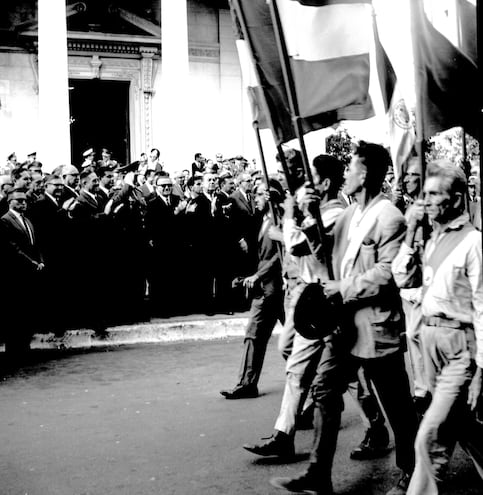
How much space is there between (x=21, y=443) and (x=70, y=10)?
1916 centimetres

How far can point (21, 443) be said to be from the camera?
6.07 metres

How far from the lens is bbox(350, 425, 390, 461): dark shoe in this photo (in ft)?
18.1

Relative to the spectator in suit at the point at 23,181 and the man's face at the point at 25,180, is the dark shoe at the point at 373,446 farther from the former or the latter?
the man's face at the point at 25,180

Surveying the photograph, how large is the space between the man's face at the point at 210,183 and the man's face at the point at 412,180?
237 inches

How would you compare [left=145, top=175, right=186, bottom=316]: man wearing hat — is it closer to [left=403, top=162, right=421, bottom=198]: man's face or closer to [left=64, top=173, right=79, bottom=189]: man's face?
[left=64, top=173, right=79, bottom=189]: man's face

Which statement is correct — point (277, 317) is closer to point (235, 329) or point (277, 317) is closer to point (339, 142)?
point (235, 329)

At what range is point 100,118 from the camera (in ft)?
82.6

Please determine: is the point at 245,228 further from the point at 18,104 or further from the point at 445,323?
the point at 18,104

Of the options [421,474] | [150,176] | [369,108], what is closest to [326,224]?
[369,108]

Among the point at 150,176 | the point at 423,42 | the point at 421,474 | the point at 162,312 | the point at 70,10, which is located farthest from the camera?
the point at 70,10

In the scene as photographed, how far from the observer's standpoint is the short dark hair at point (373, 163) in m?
4.83

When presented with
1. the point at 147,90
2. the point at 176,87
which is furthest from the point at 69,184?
the point at 147,90

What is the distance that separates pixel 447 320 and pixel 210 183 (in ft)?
30.5

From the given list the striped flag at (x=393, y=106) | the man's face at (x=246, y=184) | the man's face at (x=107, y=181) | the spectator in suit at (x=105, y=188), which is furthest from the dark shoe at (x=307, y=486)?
the man's face at (x=107, y=181)
